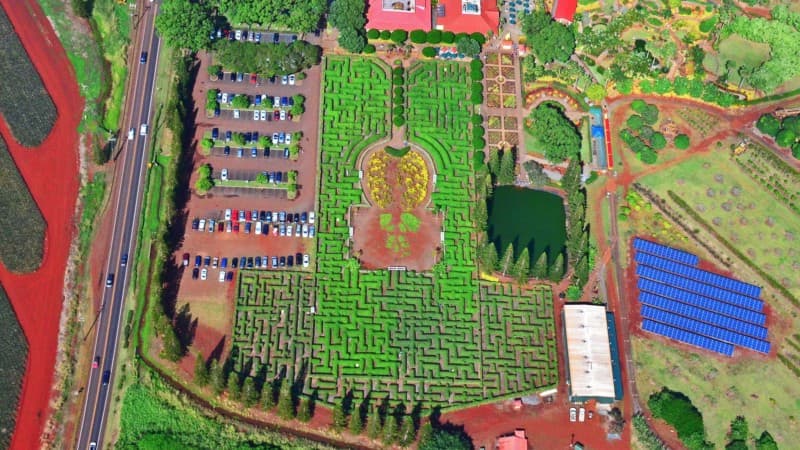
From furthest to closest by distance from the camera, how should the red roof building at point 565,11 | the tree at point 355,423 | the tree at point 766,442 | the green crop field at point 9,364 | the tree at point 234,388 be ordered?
the red roof building at point 565,11, the tree at point 766,442, the green crop field at point 9,364, the tree at point 234,388, the tree at point 355,423

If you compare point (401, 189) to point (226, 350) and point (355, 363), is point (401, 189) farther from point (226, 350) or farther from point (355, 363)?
point (226, 350)

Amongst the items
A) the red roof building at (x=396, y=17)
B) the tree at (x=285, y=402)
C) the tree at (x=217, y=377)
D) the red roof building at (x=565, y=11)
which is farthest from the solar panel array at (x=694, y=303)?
the tree at (x=217, y=377)

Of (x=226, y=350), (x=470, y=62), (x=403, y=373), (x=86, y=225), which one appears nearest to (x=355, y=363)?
(x=403, y=373)

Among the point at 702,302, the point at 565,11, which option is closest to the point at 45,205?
the point at 565,11

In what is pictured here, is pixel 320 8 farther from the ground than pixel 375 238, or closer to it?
farther from the ground

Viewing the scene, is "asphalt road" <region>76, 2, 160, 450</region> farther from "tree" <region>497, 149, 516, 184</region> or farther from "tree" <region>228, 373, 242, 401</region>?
"tree" <region>497, 149, 516, 184</region>

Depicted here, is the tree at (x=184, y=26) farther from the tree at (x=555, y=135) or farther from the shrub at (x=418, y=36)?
the tree at (x=555, y=135)

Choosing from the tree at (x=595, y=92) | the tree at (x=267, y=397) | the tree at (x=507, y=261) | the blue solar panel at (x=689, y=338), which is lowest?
the tree at (x=267, y=397)
